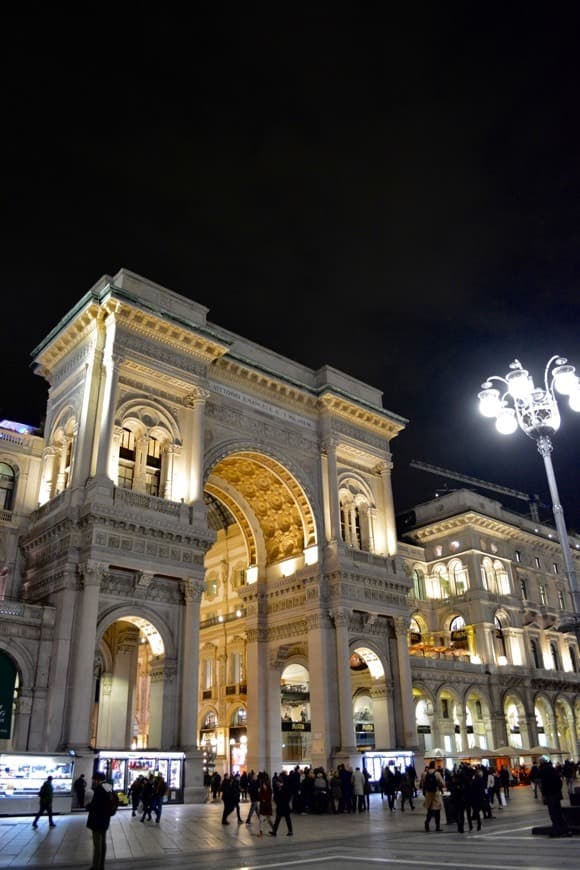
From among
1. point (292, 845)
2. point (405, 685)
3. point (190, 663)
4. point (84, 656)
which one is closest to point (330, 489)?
point (405, 685)

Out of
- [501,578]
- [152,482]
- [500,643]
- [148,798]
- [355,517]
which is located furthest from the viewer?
[501,578]

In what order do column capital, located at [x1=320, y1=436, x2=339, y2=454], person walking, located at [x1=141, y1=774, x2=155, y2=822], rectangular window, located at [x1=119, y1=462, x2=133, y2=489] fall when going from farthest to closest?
column capital, located at [x1=320, y1=436, x2=339, y2=454] → rectangular window, located at [x1=119, y1=462, x2=133, y2=489] → person walking, located at [x1=141, y1=774, x2=155, y2=822]

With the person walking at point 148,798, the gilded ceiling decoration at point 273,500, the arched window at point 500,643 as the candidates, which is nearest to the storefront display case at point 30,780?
the person walking at point 148,798

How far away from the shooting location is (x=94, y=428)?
88.2 feet

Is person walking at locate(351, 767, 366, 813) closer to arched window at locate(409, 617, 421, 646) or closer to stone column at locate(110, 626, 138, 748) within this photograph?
stone column at locate(110, 626, 138, 748)

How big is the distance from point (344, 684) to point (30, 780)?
14.8 metres

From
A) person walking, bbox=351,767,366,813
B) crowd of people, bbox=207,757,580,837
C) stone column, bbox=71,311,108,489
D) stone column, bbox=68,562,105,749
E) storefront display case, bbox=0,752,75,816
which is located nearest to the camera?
crowd of people, bbox=207,757,580,837

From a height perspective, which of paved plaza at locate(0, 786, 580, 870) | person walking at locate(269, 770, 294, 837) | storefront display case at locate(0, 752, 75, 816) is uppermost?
storefront display case at locate(0, 752, 75, 816)

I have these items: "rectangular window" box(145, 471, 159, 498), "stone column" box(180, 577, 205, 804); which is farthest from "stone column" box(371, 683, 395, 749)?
"rectangular window" box(145, 471, 159, 498)

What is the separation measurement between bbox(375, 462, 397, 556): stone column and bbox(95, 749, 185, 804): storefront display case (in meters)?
15.9

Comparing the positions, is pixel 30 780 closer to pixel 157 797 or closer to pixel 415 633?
pixel 157 797

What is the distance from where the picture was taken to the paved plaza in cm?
1162

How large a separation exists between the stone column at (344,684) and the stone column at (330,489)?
12.3 ft

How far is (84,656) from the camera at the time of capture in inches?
904
